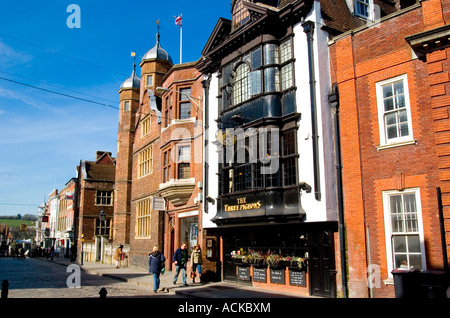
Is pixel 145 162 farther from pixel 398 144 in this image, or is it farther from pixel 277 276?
pixel 398 144

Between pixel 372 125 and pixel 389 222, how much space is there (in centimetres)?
318

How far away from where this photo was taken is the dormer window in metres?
17.9

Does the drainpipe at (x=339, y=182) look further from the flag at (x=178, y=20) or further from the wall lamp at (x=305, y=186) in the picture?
the flag at (x=178, y=20)

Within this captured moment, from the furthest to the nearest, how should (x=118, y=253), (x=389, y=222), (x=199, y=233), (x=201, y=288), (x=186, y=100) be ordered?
(x=118, y=253) < (x=186, y=100) < (x=199, y=233) < (x=201, y=288) < (x=389, y=222)

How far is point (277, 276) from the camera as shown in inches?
610

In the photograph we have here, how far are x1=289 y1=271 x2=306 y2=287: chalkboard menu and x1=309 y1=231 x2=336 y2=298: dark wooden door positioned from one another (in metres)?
0.44

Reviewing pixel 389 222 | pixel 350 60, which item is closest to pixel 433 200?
pixel 389 222

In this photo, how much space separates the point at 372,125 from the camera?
12984 millimetres

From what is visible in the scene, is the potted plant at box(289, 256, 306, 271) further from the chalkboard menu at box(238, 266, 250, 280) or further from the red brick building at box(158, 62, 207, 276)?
the red brick building at box(158, 62, 207, 276)

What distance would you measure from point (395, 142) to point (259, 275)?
781 centimetres

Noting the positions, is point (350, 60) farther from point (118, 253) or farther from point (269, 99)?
point (118, 253)

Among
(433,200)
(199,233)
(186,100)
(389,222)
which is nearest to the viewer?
(433,200)

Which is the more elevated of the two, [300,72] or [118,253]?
[300,72]

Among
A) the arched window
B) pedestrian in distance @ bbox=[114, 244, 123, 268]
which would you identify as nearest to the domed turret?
pedestrian in distance @ bbox=[114, 244, 123, 268]
